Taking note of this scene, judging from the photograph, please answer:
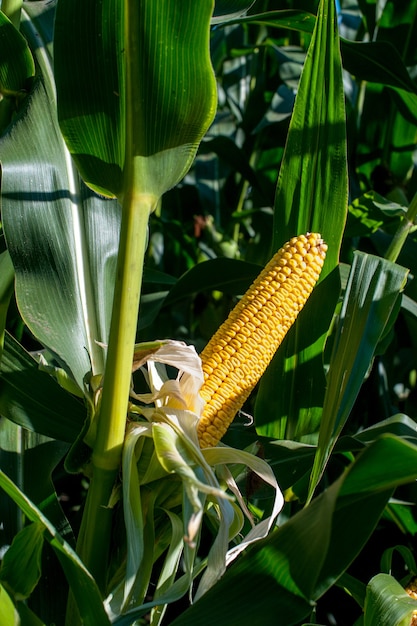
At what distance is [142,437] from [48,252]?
295mm

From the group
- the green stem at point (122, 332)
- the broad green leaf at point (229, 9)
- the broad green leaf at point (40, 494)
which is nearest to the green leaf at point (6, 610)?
the green stem at point (122, 332)

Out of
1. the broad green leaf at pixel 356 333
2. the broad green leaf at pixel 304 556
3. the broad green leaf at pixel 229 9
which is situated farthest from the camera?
the broad green leaf at pixel 229 9

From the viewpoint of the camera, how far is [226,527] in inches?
26.9

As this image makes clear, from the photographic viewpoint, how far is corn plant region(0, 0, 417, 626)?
0.63 m

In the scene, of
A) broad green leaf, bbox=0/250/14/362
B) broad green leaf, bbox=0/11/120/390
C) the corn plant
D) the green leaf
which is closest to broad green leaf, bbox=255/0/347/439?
the corn plant

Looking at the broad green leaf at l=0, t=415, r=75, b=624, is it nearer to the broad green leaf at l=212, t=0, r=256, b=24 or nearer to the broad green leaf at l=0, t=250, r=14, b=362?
the broad green leaf at l=0, t=250, r=14, b=362

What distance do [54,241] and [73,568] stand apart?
42 centimetres

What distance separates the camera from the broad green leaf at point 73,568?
24.3 inches

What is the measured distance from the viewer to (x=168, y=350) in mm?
762

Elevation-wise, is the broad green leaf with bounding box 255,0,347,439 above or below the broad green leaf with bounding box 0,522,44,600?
above

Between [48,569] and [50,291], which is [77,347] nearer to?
[50,291]

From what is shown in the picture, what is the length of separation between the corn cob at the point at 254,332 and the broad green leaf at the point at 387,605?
0.30m

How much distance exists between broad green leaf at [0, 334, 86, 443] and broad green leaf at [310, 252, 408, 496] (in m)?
0.29

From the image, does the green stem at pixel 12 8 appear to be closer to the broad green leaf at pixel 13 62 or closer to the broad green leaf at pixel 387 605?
the broad green leaf at pixel 13 62
